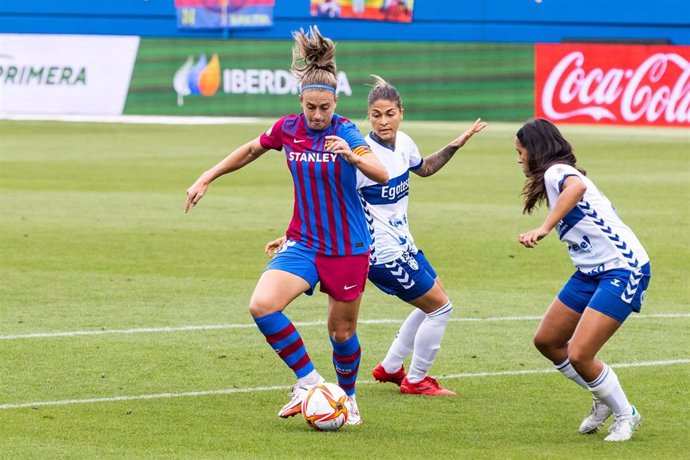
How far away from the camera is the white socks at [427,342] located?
366 inches

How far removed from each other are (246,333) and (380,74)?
29.4 meters

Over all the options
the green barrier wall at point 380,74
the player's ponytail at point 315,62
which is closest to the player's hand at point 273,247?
the player's ponytail at point 315,62

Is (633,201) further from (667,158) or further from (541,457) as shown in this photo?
(541,457)

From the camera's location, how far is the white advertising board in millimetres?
40688

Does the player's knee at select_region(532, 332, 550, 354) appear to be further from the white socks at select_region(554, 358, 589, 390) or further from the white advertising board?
the white advertising board

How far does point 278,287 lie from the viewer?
319 inches

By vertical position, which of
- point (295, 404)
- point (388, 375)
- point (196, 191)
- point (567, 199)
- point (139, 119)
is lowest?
point (139, 119)

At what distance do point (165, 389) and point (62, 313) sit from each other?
126 inches

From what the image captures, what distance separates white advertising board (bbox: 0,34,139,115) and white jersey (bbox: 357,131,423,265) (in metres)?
32.5

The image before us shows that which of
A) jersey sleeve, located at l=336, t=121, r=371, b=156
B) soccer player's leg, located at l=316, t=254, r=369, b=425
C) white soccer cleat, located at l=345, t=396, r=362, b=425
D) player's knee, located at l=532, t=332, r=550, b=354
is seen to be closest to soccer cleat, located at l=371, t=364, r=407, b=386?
soccer player's leg, located at l=316, t=254, r=369, b=425

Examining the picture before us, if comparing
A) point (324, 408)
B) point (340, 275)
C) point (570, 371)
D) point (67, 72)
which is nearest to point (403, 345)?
point (340, 275)

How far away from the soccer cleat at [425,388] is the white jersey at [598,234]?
5.61ft

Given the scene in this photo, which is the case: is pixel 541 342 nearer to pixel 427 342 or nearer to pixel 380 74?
pixel 427 342

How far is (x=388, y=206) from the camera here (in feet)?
30.5
